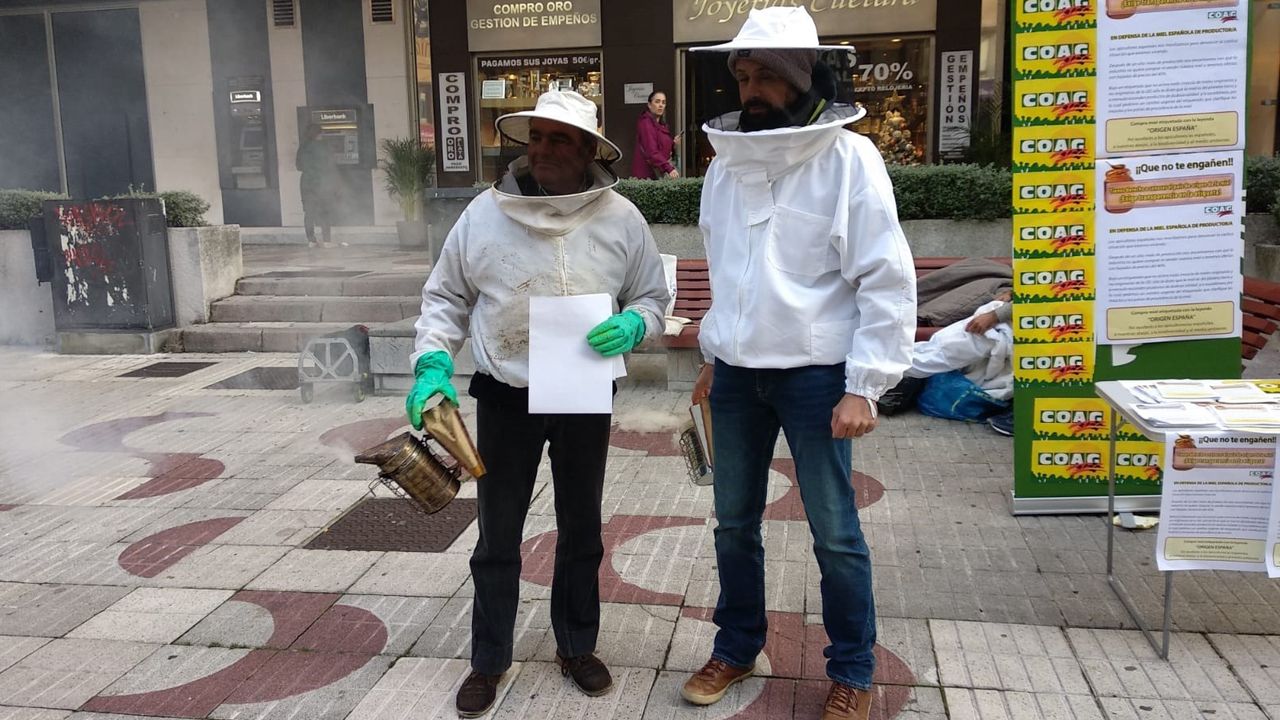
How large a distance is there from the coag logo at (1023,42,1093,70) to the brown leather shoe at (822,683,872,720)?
2684 mm

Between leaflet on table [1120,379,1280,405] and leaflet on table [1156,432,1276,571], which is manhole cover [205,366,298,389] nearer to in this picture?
leaflet on table [1120,379,1280,405]

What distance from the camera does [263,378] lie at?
7.99m

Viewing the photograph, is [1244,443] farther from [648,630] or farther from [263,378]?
[263,378]

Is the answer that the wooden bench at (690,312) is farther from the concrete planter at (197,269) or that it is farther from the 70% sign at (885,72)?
the 70% sign at (885,72)

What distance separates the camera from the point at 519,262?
288 cm

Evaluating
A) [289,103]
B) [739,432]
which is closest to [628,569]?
[739,432]

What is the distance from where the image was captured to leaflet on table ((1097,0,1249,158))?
396 cm

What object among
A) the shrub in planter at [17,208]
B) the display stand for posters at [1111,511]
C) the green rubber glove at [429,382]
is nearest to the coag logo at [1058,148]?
the display stand for posters at [1111,511]

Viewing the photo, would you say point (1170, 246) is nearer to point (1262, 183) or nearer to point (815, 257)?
point (815, 257)

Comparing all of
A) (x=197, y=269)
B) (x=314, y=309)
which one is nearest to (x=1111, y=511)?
(x=314, y=309)

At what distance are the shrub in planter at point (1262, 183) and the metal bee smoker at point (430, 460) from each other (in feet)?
21.1

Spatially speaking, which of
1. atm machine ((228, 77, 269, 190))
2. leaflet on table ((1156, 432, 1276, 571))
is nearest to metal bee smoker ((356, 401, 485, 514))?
leaflet on table ((1156, 432, 1276, 571))

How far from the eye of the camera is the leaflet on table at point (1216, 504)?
318cm

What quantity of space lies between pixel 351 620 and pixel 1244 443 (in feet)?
9.86
